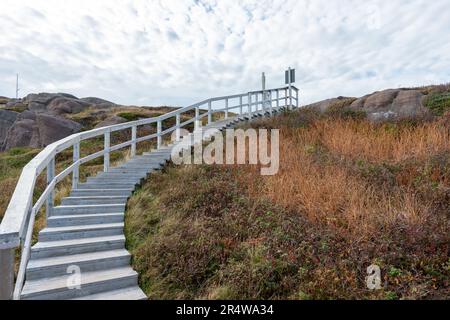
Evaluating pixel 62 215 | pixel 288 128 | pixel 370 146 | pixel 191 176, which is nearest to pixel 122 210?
pixel 62 215

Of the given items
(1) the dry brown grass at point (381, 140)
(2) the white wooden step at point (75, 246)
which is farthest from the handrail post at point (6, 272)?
(1) the dry brown grass at point (381, 140)

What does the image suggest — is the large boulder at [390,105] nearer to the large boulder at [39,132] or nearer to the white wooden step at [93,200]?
the white wooden step at [93,200]

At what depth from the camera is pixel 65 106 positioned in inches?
1057

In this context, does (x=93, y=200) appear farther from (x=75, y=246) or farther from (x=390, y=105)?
(x=390, y=105)

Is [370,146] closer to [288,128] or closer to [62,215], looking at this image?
[288,128]

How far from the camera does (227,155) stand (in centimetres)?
888

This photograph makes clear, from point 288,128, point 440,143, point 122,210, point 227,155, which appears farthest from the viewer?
point 288,128

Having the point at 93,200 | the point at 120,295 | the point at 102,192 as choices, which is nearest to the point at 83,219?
the point at 93,200

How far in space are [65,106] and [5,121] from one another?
258 inches

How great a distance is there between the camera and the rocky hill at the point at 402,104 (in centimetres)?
1162

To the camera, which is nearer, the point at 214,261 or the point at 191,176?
the point at 214,261

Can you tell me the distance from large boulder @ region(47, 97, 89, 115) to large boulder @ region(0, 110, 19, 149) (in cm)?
442

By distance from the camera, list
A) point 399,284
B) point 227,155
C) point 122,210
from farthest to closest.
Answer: point 227,155
point 122,210
point 399,284

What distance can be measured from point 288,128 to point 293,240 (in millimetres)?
7428
